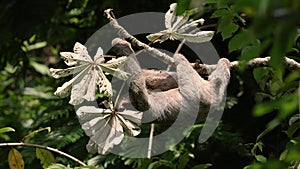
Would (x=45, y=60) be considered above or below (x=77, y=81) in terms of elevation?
below

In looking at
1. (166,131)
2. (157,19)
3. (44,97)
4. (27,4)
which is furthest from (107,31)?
(27,4)

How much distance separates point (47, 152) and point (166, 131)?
96 cm

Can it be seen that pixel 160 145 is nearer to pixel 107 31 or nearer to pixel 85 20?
pixel 107 31

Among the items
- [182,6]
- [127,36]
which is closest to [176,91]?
[127,36]

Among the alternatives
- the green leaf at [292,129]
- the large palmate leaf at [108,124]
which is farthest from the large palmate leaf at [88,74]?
the green leaf at [292,129]

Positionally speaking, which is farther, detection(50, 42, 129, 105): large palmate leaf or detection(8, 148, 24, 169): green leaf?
detection(8, 148, 24, 169): green leaf

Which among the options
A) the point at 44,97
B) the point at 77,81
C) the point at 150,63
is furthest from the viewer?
the point at 44,97

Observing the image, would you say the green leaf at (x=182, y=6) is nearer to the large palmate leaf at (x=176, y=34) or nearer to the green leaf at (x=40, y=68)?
the large palmate leaf at (x=176, y=34)

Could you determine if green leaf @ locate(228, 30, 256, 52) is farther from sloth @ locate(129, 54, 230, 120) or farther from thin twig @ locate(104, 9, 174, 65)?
sloth @ locate(129, 54, 230, 120)

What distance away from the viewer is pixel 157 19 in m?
3.18

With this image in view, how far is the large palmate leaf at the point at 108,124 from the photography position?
1864mm

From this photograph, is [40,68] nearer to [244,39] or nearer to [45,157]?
[45,157]

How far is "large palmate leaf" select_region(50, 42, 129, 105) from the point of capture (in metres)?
1.78

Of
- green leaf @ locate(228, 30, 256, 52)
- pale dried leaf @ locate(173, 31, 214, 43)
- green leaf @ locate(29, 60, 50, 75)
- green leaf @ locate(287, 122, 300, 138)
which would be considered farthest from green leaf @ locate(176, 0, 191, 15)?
green leaf @ locate(29, 60, 50, 75)
